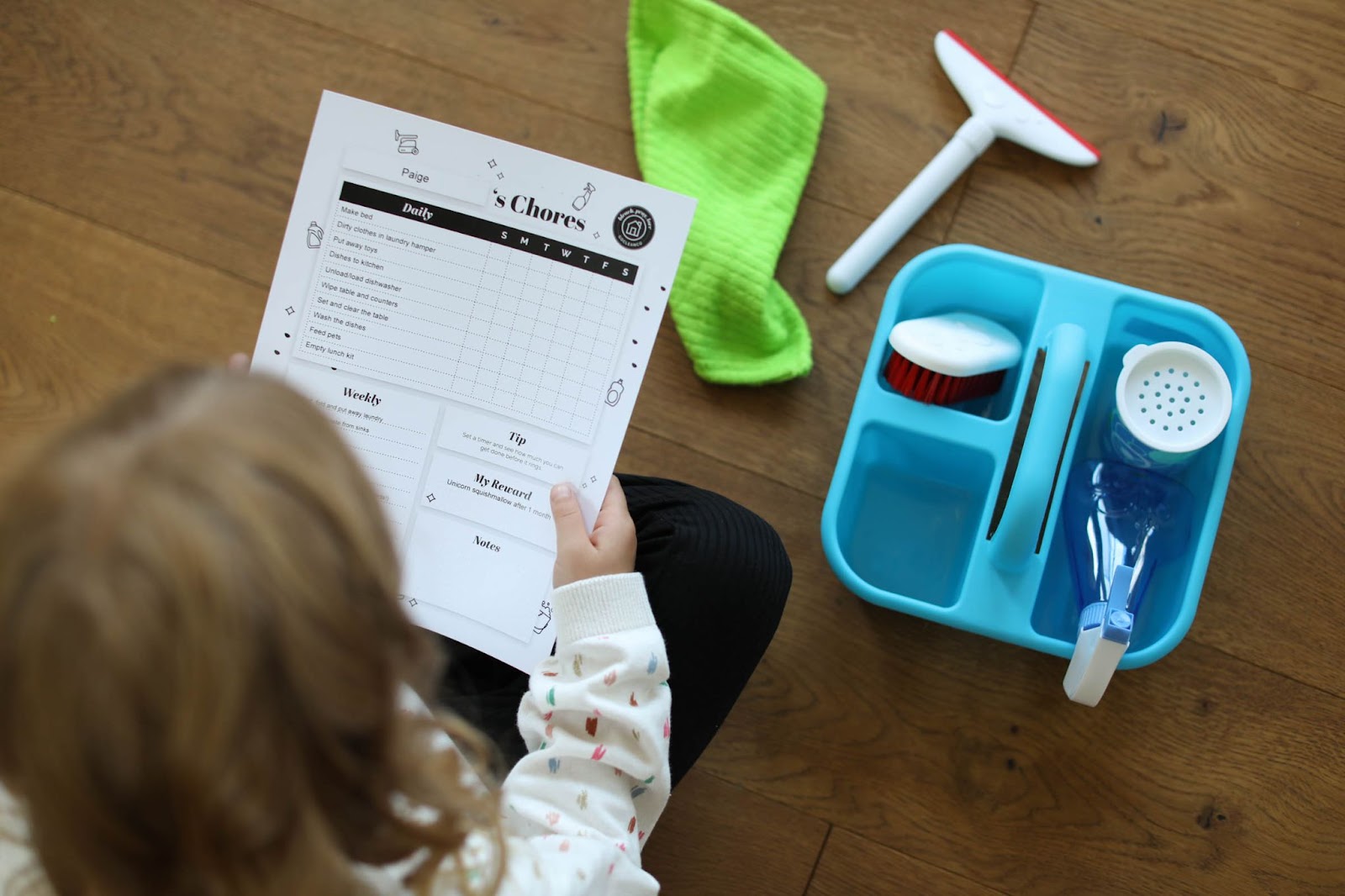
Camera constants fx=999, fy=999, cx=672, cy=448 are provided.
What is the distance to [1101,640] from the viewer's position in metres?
0.54

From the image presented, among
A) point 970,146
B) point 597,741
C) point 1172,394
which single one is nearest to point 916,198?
point 970,146

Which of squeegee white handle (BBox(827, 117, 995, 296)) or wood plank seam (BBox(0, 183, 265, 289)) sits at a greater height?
squeegee white handle (BBox(827, 117, 995, 296))

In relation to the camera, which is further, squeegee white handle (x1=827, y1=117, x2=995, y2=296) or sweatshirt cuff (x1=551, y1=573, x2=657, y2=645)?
squeegee white handle (x1=827, y1=117, x2=995, y2=296)

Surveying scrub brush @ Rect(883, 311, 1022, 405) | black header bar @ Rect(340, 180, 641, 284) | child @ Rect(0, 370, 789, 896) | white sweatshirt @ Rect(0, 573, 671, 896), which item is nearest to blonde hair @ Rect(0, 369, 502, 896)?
child @ Rect(0, 370, 789, 896)

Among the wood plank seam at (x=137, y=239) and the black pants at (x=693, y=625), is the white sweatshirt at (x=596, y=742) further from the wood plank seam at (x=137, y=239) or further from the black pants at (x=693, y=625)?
the wood plank seam at (x=137, y=239)

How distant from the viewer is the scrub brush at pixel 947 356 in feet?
1.89

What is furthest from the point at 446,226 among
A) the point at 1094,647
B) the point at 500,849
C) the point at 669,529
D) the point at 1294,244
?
the point at 1294,244

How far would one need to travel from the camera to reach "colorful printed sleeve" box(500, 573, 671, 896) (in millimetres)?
446

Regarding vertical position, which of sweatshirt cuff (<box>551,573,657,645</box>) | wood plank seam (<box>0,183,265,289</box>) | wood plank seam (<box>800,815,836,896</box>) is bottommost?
wood plank seam (<box>800,815,836,896</box>)

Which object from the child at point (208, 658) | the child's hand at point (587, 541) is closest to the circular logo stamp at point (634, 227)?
the child's hand at point (587, 541)

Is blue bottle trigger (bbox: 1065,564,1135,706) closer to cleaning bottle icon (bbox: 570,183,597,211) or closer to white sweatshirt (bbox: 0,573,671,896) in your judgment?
white sweatshirt (bbox: 0,573,671,896)

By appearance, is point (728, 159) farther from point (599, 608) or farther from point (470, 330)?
point (599, 608)

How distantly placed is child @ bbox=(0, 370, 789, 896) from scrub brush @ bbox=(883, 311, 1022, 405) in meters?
0.35

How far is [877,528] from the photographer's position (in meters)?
0.66
